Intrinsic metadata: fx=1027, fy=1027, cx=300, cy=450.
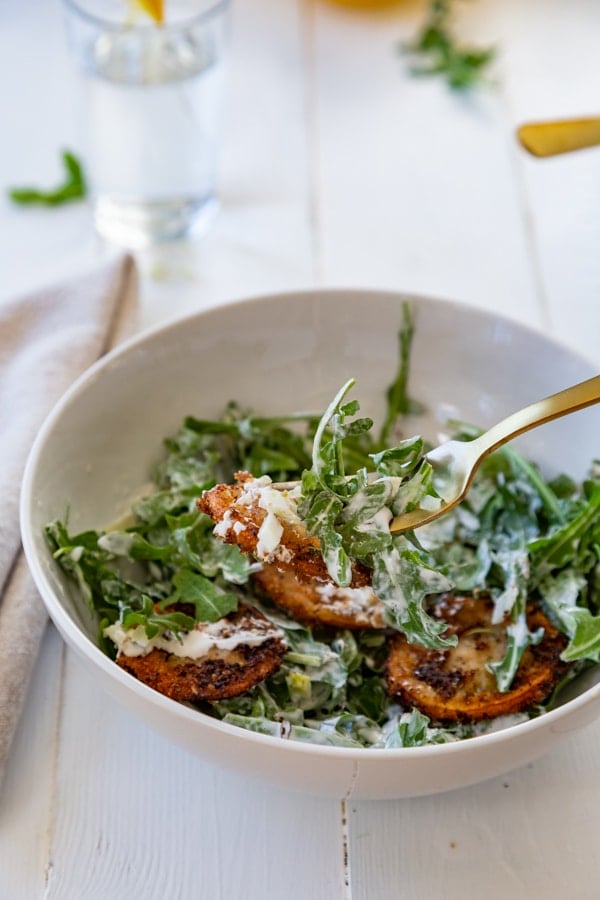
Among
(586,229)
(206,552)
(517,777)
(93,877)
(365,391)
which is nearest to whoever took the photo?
(93,877)

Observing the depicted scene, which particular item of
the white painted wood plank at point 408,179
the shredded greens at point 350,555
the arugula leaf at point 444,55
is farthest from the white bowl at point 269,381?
the arugula leaf at point 444,55

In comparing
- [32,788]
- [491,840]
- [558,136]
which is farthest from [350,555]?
[558,136]

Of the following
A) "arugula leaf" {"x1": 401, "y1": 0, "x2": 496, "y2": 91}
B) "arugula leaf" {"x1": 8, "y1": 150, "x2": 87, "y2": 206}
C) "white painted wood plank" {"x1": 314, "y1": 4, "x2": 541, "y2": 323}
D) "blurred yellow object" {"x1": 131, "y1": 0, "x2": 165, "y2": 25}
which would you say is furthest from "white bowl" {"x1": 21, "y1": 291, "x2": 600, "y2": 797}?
"arugula leaf" {"x1": 401, "y1": 0, "x2": 496, "y2": 91}

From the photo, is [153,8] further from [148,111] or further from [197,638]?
[197,638]

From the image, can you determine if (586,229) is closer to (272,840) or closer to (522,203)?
(522,203)

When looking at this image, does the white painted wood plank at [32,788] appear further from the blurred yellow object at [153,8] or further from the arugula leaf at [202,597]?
the blurred yellow object at [153,8]

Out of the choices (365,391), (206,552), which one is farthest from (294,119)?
(206,552)
